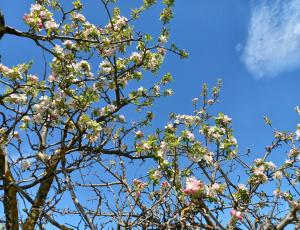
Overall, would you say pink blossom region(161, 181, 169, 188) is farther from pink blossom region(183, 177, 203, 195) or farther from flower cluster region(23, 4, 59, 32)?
flower cluster region(23, 4, 59, 32)

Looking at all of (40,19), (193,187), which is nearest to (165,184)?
(193,187)

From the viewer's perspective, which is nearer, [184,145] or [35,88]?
[184,145]

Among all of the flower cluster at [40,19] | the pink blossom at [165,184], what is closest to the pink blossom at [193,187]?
the pink blossom at [165,184]

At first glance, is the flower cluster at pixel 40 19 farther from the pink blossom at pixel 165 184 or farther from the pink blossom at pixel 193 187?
the pink blossom at pixel 193 187

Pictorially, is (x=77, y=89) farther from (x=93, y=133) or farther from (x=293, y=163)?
(x=293, y=163)

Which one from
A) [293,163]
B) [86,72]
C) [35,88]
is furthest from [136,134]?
[293,163]

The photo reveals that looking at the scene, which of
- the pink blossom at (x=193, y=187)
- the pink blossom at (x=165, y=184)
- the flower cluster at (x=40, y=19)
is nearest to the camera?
the pink blossom at (x=193, y=187)

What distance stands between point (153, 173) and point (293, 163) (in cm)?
262

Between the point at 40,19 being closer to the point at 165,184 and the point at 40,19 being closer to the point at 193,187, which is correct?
the point at 165,184

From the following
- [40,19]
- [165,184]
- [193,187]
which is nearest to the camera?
[193,187]

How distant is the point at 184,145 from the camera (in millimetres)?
4684

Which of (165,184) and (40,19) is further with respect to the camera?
(40,19)

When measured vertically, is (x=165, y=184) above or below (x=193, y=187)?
above

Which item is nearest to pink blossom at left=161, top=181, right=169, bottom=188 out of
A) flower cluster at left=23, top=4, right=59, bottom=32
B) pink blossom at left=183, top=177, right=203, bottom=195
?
pink blossom at left=183, top=177, right=203, bottom=195
